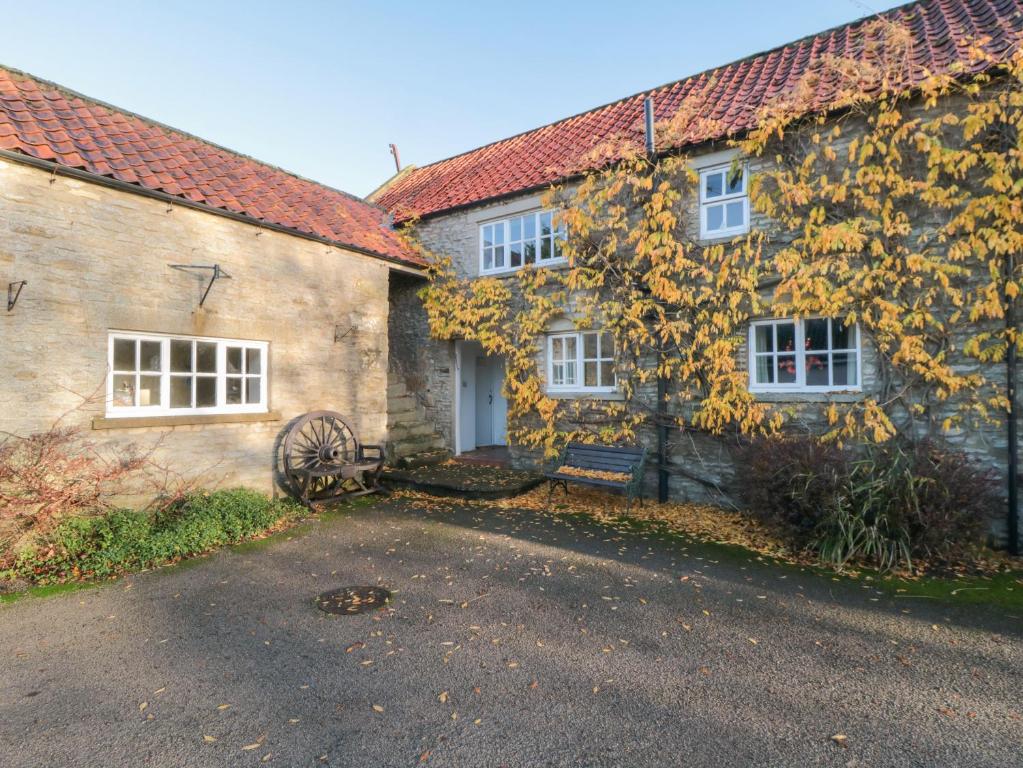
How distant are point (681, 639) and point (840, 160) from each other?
6.99 meters

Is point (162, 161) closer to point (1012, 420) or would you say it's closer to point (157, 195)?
point (157, 195)

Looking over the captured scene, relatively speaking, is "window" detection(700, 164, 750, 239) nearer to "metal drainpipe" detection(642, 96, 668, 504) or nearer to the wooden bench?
"metal drainpipe" detection(642, 96, 668, 504)

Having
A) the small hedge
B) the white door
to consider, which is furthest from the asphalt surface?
the white door

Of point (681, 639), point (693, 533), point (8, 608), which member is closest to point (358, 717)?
point (681, 639)

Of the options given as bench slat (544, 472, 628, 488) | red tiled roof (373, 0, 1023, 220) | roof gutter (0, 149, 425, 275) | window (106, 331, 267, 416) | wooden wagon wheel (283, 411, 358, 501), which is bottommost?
bench slat (544, 472, 628, 488)

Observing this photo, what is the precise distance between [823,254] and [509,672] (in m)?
6.99

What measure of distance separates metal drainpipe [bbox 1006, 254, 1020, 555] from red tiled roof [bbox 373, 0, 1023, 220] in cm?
305

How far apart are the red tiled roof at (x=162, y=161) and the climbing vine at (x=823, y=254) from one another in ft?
13.2

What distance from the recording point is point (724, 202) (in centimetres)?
880

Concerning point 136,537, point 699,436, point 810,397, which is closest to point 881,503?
point 810,397

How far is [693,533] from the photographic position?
7527mm

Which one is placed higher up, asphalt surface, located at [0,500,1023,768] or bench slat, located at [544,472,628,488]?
bench slat, located at [544,472,628,488]

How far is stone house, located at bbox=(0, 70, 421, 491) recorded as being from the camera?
20.5ft

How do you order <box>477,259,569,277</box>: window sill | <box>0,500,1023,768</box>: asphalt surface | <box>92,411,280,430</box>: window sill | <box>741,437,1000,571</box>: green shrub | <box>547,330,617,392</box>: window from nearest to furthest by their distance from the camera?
1. <box>0,500,1023,768</box>: asphalt surface
2. <box>741,437,1000,571</box>: green shrub
3. <box>92,411,280,430</box>: window sill
4. <box>547,330,617,392</box>: window
5. <box>477,259,569,277</box>: window sill
